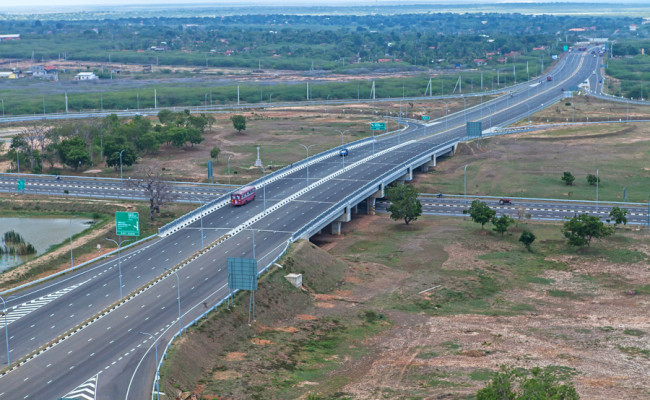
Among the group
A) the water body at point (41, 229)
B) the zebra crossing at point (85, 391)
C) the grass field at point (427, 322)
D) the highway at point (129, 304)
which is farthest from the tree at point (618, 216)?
the zebra crossing at point (85, 391)

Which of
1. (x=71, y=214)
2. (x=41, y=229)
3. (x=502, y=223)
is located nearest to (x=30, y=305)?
(x=41, y=229)

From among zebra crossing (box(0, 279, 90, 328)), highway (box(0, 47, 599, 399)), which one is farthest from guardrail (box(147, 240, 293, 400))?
zebra crossing (box(0, 279, 90, 328))

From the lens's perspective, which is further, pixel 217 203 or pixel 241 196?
pixel 217 203

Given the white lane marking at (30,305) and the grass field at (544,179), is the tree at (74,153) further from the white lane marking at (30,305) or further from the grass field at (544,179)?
the white lane marking at (30,305)

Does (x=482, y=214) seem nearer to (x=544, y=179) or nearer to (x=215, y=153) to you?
(x=544, y=179)

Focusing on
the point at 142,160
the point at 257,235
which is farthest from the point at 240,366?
the point at 142,160

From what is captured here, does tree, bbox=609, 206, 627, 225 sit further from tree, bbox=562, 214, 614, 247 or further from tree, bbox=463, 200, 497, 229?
tree, bbox=463, 200, 497, 229
